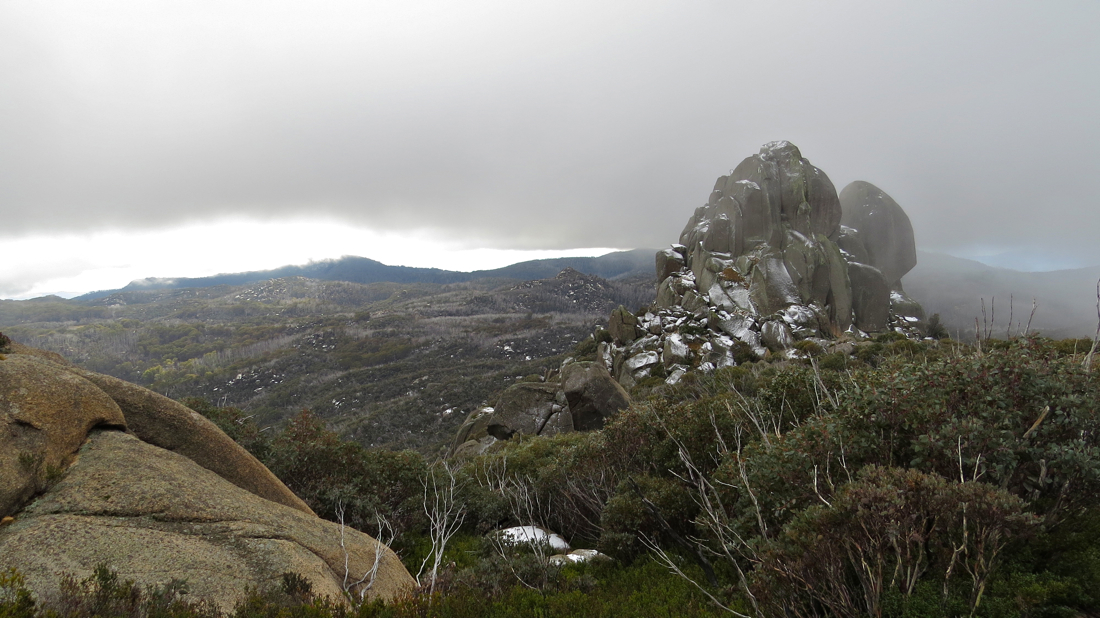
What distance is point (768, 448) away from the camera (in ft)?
20.2

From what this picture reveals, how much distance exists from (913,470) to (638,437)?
6607mm

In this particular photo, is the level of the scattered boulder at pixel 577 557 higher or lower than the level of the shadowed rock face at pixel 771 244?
lower

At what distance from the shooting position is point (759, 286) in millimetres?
38969

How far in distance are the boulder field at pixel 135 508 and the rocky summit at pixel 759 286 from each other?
77.5ft

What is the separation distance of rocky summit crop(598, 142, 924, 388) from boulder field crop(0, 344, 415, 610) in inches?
931

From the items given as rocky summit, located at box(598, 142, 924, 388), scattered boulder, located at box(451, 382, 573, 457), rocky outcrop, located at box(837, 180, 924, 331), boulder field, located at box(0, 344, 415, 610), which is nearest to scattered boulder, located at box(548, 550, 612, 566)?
boulder field, located at box(0, 344, 415, 610)

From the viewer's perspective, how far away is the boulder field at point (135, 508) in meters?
4.39

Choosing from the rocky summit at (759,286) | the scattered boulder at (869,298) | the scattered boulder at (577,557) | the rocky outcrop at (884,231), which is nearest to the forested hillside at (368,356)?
the rocky summit at (759,286)

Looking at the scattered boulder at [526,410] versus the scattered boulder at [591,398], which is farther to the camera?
the scattered boulder at [526,410]

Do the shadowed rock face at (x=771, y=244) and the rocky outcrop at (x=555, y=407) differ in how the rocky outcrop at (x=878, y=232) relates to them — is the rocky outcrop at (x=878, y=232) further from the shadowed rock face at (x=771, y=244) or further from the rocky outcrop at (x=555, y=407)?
the rocky outcrop at (x=555, y=407)

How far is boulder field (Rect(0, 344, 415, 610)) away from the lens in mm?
4391

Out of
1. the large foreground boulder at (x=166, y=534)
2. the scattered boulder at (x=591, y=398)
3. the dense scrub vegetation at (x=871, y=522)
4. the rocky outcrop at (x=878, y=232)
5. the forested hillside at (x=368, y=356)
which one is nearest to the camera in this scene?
the dense scrub vegetation at (x=871, y=522)

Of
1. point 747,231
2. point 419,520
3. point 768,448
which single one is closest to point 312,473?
point 419,520

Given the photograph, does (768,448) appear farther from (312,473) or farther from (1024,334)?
(312,473)
